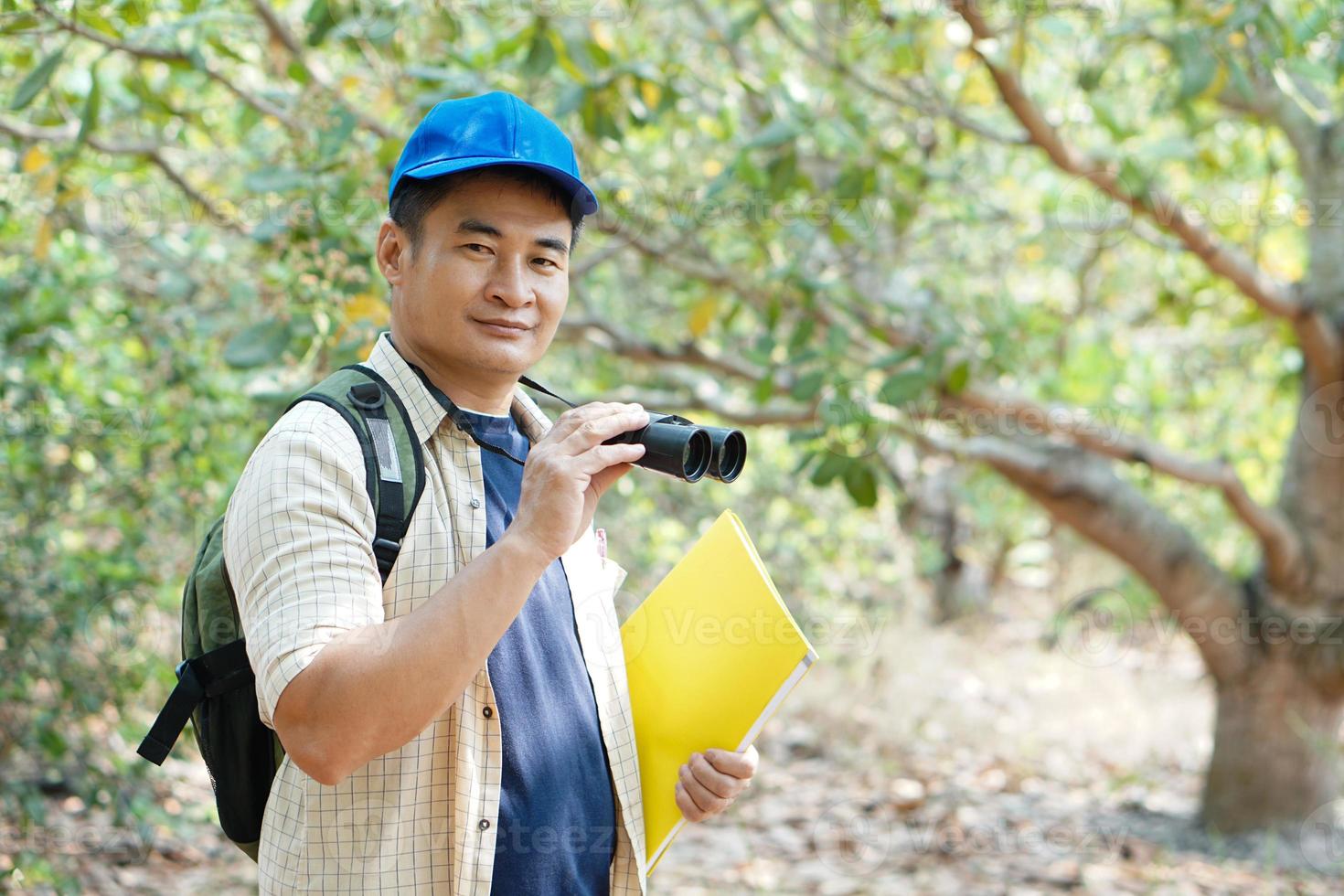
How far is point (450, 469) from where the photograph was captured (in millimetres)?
1354

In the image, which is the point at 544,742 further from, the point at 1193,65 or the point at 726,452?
the point at 1193,65

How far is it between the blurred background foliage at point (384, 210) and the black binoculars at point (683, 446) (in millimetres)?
1227

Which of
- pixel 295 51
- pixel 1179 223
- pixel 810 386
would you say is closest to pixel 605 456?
pixel 810 386

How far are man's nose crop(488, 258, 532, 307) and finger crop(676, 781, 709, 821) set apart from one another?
0.62m

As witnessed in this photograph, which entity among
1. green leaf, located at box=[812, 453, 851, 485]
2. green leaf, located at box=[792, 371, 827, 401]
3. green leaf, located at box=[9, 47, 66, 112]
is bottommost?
green leaf, located at box=[812, 453, 851, 485]

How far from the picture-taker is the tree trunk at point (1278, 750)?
4250 mm

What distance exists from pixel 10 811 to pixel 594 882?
6.97 ft

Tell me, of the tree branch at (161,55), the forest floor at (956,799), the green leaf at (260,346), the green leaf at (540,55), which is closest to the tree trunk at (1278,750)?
the forest floor at (956,799)

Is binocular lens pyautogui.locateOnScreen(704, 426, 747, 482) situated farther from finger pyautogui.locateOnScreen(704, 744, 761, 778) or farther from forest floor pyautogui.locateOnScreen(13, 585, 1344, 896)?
forest floor pyautogui.locateOnScreen(13, 585, 1344, 896)

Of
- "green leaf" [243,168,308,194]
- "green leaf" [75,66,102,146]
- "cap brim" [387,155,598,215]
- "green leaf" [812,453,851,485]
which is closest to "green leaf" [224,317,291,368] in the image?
"green leaf" [243,168,308,194]

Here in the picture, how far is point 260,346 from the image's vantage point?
2455 millimetres

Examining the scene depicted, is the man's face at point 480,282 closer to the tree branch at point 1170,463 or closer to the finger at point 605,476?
the finger at point 605,476

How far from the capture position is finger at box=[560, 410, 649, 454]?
1255 mm

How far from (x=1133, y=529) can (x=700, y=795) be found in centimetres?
319
